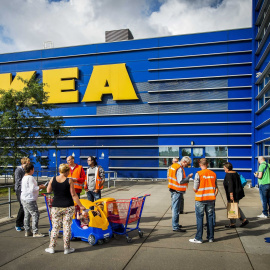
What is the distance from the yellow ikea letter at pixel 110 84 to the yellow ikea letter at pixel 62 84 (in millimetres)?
1317

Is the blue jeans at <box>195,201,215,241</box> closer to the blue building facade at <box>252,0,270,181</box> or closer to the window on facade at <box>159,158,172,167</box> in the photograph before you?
the blue building facade at <box>252,0,270,181</box>

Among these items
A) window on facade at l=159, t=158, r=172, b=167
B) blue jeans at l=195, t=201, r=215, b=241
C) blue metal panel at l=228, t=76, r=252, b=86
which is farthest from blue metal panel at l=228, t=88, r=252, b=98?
blue jeans at l=195, t=201, r=215, b=241

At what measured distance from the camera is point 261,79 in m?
19.1

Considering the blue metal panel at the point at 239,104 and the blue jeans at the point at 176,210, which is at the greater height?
the blue metal panel at the point at 239,104

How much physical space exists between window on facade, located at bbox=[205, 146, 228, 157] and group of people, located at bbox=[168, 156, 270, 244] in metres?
12.9

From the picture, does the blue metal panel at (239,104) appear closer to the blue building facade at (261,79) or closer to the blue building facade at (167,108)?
the blue building facade at (167,108)

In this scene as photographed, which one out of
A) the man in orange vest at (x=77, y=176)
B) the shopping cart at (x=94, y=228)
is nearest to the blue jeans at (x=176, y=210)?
the shopping cart at (x=94, y=228)

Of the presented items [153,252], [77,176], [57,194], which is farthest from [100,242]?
[77,176]

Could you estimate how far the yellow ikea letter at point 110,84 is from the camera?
24.2m

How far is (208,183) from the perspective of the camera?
6.71 meters

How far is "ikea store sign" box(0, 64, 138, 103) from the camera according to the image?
79.8ft

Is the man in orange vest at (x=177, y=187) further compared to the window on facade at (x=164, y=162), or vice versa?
the window on facade at (x=164, y=162)

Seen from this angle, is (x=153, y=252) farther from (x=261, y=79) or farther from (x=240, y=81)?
(x=240, y=81)

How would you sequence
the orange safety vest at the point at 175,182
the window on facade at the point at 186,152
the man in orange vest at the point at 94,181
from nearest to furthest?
the orange safety vest at the point at 175,182 → the man in orange vest at the point at 94,181 → the window on facade at the point at 186,152
